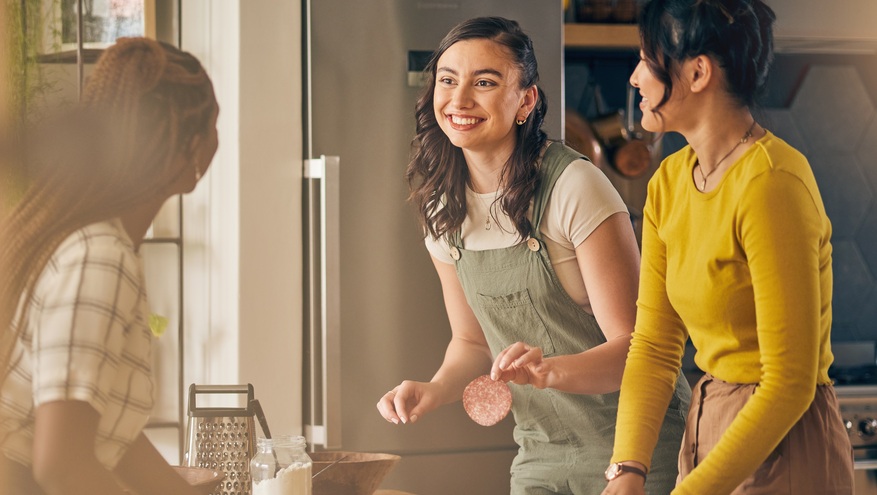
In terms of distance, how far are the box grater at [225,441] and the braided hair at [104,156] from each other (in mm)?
265

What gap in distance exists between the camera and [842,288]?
9.27ft

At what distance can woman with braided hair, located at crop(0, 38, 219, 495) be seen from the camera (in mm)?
834

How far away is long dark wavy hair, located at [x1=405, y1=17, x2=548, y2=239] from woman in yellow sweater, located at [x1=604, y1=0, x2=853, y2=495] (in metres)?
0.24

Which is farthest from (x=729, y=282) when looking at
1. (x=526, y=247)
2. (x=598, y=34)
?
(x=598, y=34)

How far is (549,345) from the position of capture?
1.39 metres

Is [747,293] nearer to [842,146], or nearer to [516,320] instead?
[516,320]

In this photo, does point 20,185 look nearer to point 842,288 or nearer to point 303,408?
point 303,408

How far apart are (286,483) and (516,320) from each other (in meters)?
0.50

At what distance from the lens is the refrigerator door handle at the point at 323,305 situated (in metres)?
1.90

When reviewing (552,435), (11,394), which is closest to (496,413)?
(552,435)

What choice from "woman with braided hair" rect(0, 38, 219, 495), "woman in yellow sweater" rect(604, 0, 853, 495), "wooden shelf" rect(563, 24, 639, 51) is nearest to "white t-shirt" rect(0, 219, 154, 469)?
"woman with braided hair" rect(0, 38, 219, 495)

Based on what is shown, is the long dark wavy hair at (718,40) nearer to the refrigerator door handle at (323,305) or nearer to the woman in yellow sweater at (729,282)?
the woman in yellow sweater at (729,282)

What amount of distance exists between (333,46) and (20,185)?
3.66 ft

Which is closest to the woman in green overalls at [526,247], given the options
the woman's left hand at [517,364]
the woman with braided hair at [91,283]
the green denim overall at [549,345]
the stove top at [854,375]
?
the green denim overall at [549,345]
